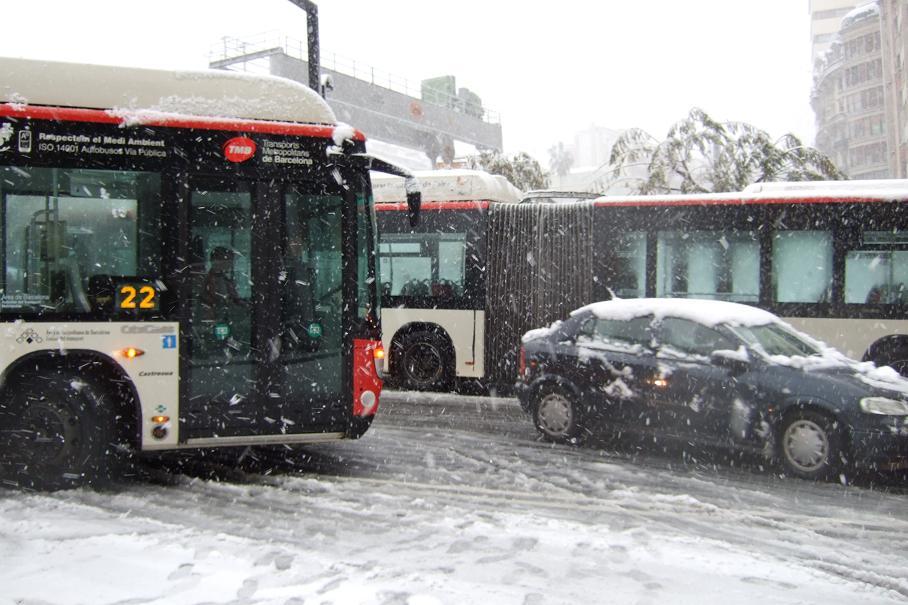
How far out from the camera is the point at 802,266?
38.8 feet

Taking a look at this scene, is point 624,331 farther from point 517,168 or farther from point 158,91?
point 517,168

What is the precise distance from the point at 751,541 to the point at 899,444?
2.47m

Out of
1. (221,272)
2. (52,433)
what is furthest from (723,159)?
(52,433)

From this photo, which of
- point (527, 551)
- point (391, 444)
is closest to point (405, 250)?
point (391, 444)

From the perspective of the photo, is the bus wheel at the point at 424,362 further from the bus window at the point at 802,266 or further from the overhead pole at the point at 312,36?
the bus window at the point at 802,266

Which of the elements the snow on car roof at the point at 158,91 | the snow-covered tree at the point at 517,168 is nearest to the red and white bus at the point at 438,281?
the snow on car roof at the point at 158,91

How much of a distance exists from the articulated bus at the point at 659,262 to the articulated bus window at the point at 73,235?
7.19 metres

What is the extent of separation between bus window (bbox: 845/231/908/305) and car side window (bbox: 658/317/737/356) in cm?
418

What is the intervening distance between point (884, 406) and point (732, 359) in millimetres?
1384

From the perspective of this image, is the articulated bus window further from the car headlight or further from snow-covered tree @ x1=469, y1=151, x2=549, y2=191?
snow-covered tree @ x1=469, y1=151, x2=549, y2=191

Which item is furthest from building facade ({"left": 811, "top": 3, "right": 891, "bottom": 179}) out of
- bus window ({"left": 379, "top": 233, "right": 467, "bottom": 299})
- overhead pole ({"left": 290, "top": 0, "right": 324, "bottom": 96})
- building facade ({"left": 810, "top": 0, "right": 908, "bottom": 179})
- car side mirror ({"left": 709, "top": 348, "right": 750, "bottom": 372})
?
car side mirror ({"left": 709, "top": 348, "right": 750, "bottom": 372})

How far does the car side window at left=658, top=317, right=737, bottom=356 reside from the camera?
27.3ft

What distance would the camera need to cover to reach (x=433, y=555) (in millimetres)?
5145

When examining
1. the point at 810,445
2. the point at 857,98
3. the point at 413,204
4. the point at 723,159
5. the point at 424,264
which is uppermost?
the point at 857,98
